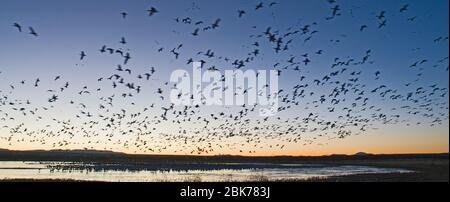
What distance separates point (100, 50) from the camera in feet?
83.6
